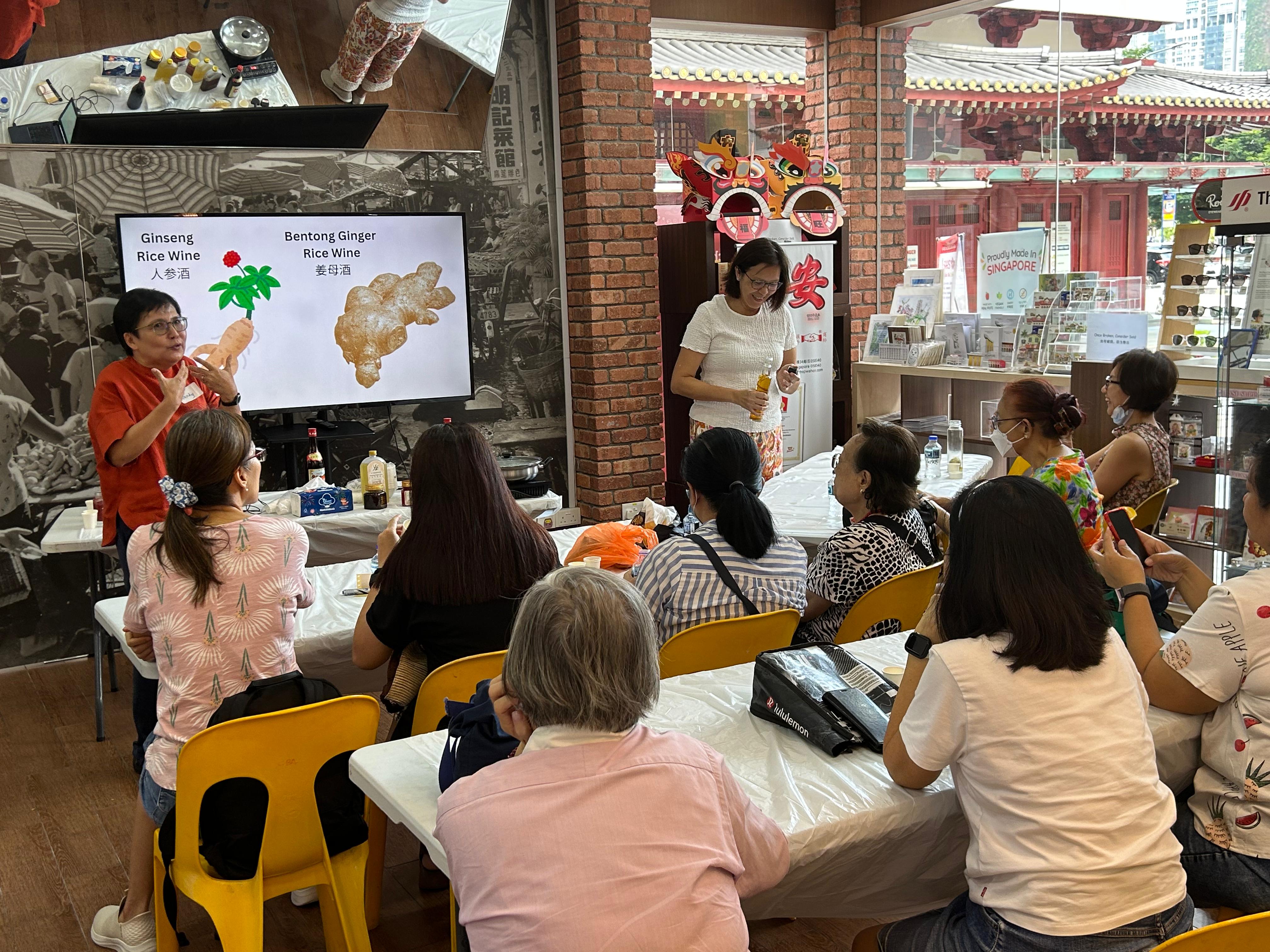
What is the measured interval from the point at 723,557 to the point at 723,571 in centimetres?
3

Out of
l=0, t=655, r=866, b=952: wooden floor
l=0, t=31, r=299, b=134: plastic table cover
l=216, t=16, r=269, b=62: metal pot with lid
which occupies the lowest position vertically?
l=0, t=655, r=866, b=952: wooden floor

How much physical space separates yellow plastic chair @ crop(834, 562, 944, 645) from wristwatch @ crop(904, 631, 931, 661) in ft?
3.10

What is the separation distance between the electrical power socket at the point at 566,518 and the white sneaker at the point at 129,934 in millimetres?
3771

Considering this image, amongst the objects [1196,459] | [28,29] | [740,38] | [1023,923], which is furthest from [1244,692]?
[740,38]

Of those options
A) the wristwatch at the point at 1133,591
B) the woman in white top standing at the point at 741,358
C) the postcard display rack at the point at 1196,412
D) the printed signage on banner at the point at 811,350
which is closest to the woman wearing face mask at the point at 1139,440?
the postcard display rack at the point at 1196,412

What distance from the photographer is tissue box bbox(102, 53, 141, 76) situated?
4.71 metres

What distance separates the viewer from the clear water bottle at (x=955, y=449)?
176 inches

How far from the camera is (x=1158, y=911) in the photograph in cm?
158

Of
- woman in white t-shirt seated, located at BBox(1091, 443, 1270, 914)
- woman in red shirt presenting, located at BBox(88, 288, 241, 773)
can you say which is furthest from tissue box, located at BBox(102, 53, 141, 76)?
woman in white t-shirt seated, located at BBox(1091, 443, 1270, 914)

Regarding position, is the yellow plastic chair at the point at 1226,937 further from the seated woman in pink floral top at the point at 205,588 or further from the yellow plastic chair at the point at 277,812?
the seated woman in pink floral top at the point at 205,588

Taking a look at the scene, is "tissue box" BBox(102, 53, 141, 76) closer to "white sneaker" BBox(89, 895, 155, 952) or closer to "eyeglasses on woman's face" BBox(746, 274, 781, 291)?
"eyeglasses on woman's face" BBox(746, 274, 781, 291)

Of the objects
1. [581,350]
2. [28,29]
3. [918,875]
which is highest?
[28,29]

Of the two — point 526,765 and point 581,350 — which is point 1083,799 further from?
point 581,350

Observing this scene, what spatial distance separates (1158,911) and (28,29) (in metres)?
4.85
